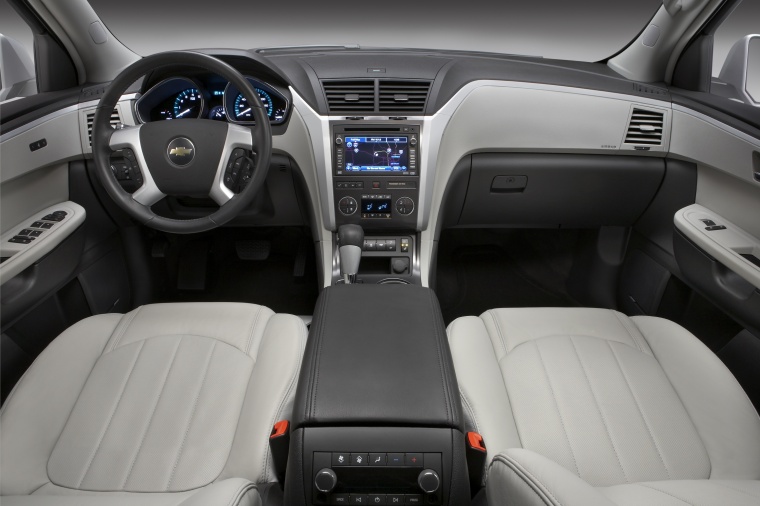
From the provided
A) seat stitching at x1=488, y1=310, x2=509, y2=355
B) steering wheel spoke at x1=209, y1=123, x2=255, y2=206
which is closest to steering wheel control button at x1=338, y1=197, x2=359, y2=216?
steering wheel spoke at x1=209, y1=123, x2=255, y2=206

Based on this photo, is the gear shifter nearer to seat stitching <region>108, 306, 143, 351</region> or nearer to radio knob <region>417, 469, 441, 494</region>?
seat stitching <region>108, 306, 143, 351</region>

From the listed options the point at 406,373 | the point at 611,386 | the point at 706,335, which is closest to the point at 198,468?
the point at 406,373

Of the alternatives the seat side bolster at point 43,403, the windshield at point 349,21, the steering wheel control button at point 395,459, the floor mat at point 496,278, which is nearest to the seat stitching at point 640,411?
the steering wheel control button at point 395,459

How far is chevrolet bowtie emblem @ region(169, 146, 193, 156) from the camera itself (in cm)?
141

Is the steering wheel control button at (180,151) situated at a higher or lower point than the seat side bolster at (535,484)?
higher

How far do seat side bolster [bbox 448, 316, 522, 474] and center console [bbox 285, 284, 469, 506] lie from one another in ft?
0.58

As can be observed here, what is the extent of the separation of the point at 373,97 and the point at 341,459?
3.98 feet

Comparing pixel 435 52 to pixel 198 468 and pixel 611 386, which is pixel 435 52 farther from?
pixel 198 468

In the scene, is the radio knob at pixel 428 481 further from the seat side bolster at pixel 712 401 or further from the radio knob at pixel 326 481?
the seat side bolster at pixel 712 401

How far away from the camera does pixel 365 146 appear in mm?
1698

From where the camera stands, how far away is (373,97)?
1.68m

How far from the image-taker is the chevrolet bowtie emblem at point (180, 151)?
1.41m

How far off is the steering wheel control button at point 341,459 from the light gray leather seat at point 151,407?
0.14 metres

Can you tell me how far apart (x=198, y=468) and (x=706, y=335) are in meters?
1.65
